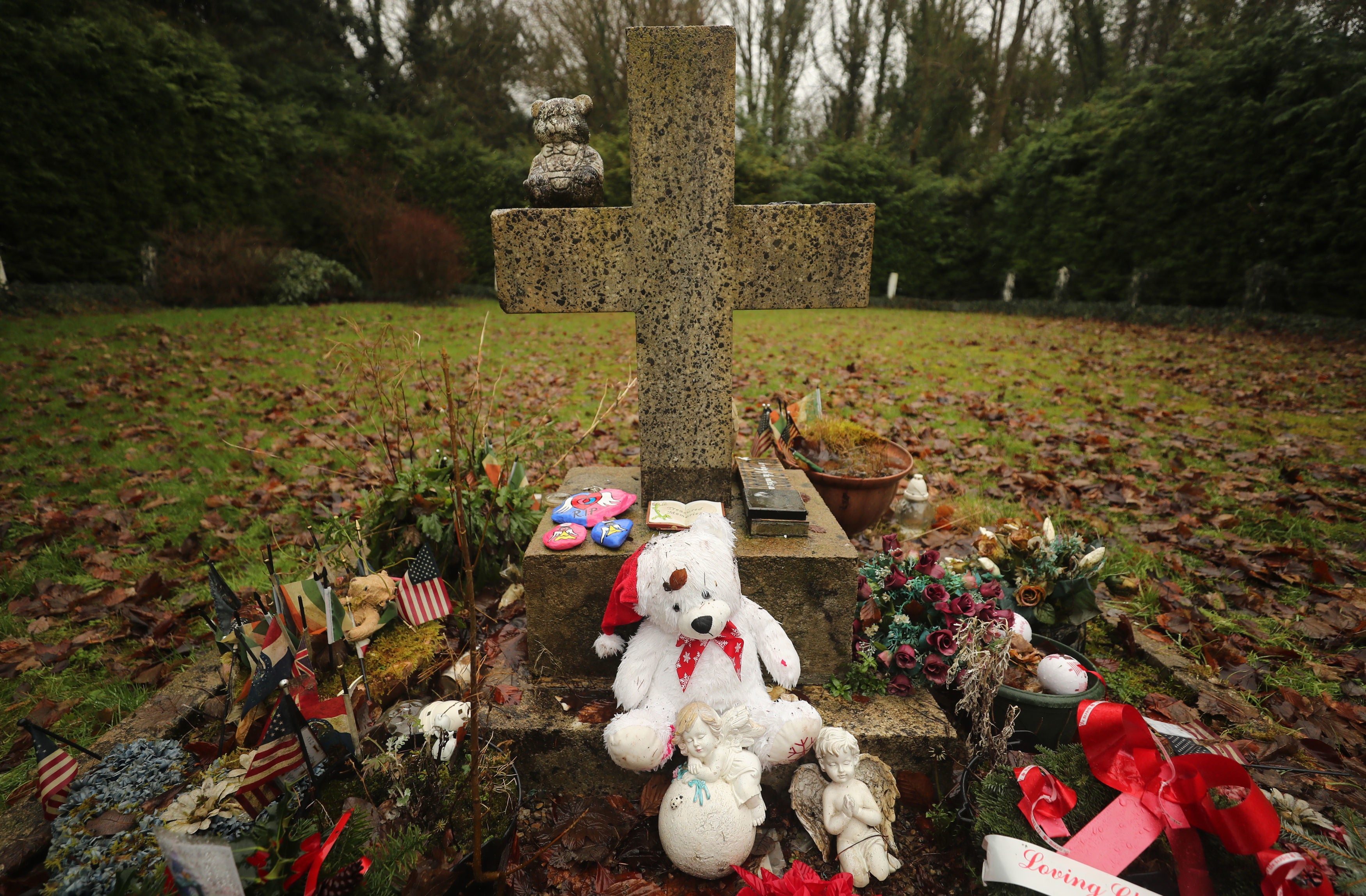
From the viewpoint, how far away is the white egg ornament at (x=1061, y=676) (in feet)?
6.93

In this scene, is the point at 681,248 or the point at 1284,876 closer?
the point at 1284,876

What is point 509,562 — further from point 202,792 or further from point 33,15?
point 33,15

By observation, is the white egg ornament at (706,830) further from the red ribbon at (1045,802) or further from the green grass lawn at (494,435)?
the green grass lawn at (494,435)

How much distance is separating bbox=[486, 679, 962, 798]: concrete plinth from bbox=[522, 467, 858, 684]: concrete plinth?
0.22 meters

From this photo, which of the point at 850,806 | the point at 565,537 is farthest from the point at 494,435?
the point at 850,806

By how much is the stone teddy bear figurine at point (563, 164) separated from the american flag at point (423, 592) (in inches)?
58.5

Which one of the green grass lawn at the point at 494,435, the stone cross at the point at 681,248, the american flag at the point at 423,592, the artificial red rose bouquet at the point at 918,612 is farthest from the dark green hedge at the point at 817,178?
the american flag at the point at 423,592

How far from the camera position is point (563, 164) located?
7.73ft

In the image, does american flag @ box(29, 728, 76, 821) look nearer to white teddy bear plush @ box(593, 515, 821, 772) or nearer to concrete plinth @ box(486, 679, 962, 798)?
concrete plinth @ box(486, 679, 962, 798)

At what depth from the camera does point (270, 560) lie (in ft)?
5.32

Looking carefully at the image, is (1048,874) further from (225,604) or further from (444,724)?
(225,604)

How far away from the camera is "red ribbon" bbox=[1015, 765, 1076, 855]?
1.60 meters

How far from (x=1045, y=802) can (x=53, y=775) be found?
2726 millimetres

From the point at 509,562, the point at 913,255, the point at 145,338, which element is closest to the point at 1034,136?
the point at 913,255
